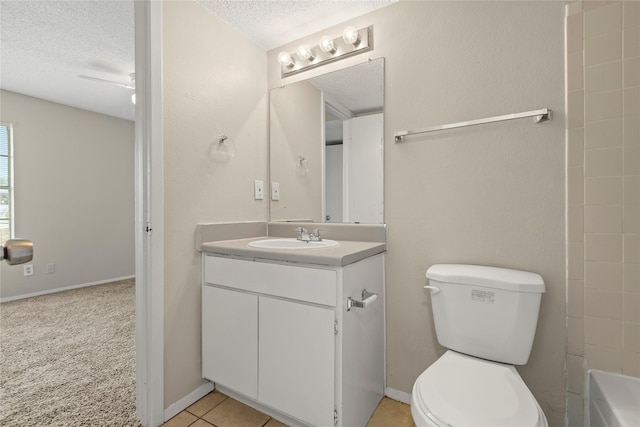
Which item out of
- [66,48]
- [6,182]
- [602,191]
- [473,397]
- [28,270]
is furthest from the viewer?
[28,270]

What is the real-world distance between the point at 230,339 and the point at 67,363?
1.27 meters

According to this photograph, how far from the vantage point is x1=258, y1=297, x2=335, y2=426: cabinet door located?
1.20 m

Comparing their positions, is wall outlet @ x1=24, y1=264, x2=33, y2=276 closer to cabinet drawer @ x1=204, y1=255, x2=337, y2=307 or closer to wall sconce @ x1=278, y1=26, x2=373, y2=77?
cabinet drawer @ x1=204, y1=255, x2=337, y2=307

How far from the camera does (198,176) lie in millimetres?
1587

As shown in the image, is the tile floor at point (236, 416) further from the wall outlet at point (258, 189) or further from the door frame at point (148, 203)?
the wall outlet at point (258, 189)

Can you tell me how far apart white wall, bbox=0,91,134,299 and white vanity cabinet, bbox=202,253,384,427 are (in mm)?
3080

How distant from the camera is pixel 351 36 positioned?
5.44 feet

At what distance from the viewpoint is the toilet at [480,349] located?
2.85ft

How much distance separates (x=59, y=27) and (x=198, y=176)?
1.54 meters

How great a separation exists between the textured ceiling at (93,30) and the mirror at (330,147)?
1.02 ft

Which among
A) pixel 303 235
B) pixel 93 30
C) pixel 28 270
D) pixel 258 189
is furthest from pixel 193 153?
pixel 28 270

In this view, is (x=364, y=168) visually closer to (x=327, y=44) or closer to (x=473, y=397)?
(x=327, y=44)

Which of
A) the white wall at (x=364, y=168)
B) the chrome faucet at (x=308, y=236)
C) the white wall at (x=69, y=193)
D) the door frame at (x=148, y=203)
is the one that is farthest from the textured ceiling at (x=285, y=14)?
the white wall at (x=69, y=193)

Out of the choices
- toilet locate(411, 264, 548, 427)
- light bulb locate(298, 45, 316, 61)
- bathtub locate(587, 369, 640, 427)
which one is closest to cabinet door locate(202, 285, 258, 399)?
toilet locate(411, 264, 548, 427)
